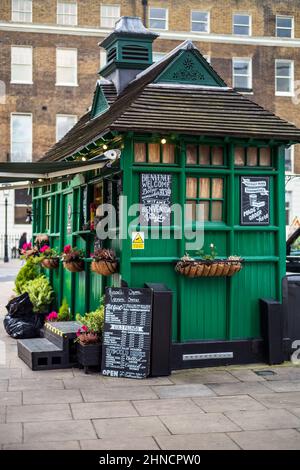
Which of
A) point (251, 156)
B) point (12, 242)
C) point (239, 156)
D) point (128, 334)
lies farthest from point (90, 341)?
point (12, 242)

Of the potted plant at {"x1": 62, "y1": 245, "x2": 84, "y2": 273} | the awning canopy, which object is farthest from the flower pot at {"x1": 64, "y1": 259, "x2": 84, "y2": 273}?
the awning canopy

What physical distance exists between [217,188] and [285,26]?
33.0 meters

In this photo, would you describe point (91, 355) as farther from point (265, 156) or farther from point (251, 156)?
point (265, 156)

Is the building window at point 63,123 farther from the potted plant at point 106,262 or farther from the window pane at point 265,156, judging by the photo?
the potted plant at point 106,262

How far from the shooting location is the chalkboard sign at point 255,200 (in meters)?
9.63

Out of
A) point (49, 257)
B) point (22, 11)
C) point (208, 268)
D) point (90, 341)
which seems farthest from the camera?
point (22, 11)

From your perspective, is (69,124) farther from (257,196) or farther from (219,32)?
(257,196)

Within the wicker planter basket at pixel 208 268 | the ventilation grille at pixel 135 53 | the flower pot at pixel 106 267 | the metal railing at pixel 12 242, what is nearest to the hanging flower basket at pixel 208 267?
the wicker planter basket at pixel 208 268

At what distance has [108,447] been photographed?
5.70 metres

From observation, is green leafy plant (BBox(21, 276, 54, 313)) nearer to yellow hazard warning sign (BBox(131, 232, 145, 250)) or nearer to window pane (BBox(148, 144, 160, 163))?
yellow hazard warning sign (BBox(131, 232, 145, 250))

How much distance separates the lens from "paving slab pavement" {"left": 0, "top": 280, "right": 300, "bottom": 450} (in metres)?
5.90

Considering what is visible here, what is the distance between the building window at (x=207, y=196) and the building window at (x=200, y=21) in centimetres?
3075

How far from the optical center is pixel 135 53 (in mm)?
12680

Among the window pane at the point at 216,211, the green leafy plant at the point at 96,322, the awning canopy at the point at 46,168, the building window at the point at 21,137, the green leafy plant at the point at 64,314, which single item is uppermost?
the building window at the point at 21,137
